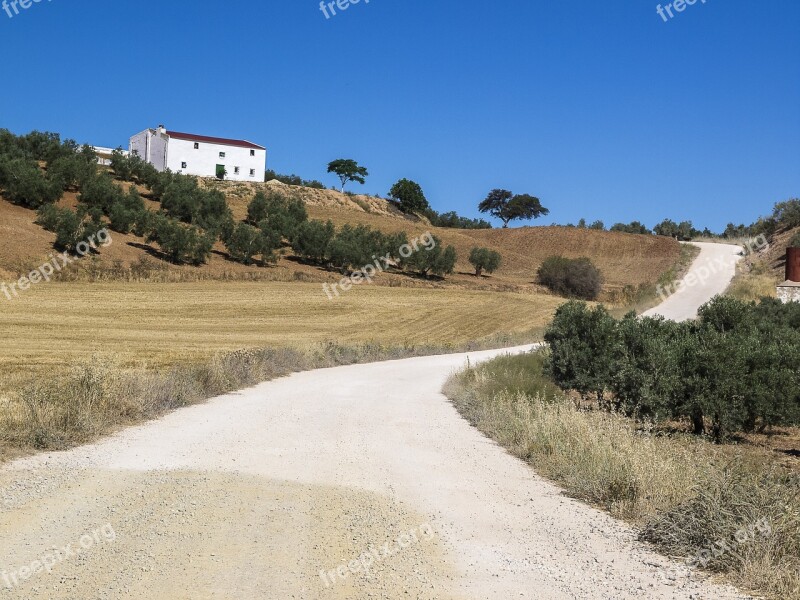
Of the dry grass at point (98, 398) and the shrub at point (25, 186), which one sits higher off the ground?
the shrub at point (25, 186)

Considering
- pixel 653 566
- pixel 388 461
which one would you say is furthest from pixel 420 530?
pixel 388 461

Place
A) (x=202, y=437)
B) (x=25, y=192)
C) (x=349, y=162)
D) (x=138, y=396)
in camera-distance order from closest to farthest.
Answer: (x=202, y=437), (x=138, y=396), (x=25, y=192), (x=349, y=162)

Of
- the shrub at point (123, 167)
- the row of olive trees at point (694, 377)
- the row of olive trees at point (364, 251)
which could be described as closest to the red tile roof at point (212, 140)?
the shrub at point (123, 167)

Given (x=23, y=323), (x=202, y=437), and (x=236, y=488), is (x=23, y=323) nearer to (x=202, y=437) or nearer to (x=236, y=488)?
(x=202, y=437)

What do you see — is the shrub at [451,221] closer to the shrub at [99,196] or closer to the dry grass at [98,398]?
the shrub at [99,196]

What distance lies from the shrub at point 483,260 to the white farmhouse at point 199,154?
3689cm

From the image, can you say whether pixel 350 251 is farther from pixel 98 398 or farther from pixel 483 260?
pixel 98 398

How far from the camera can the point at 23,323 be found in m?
30.5

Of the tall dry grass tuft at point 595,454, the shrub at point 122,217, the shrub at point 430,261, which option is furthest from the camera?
the shrub at point 430,261

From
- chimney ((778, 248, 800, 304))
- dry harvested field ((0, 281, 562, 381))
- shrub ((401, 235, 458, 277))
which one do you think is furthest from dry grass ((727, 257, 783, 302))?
shrub ((401, 235, 458, 277))

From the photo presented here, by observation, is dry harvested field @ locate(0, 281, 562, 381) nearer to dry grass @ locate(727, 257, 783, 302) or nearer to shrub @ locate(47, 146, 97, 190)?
dry grass @ locate(727, 257, 783, 302)

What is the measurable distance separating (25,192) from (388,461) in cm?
5266

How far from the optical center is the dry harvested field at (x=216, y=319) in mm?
25891

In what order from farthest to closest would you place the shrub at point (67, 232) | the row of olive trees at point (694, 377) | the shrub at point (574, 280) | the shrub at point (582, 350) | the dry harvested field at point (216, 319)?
the shrub at point (574, 280) < the shrub at point (67, 232) < the dry harvested field at point (216, 319) < the shrub at point (582, 350) < the row of olive trees at point (694, 377)
